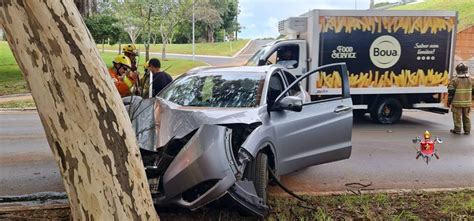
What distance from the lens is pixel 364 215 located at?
4.54m

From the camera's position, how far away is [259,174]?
446 centimetres

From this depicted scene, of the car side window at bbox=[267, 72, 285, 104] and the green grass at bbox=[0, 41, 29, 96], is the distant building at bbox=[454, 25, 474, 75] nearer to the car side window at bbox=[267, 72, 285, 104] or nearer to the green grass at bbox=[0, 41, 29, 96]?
the car side window at bbox=[267, 72, 285, 104]

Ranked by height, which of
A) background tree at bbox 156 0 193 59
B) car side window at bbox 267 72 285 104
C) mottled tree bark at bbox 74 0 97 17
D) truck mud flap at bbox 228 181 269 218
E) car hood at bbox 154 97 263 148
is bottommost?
truck mud flap at bbox 228 181 269 218

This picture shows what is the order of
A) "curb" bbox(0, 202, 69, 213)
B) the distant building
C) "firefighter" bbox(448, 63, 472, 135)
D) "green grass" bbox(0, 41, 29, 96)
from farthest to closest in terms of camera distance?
the distant building
"green grass" bbox(0, 41, 29, 96)
"firefighter" bbox(448, 63, 472, 135)
"curb" bbox(0, 202, 69, 213)

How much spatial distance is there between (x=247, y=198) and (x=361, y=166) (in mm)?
3681

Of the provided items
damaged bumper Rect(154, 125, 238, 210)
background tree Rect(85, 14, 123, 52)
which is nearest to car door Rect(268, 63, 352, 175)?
damaged bumper Rect(154, 125, 238, 210)

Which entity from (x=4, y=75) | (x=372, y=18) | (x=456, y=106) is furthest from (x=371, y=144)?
(x=4, y=75)

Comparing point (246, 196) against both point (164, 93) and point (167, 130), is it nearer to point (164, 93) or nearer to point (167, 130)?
point (167, 130)

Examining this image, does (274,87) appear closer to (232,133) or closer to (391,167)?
(232,133)

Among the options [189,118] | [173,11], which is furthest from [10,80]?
[189,118]

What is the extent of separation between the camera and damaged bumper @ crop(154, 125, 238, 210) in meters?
3.79

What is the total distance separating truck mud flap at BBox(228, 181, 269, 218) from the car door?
3.05 feet

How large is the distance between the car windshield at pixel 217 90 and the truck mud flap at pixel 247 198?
131 cm

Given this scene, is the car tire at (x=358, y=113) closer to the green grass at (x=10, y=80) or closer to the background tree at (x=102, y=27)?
the green grass at (x=10, y=80)
